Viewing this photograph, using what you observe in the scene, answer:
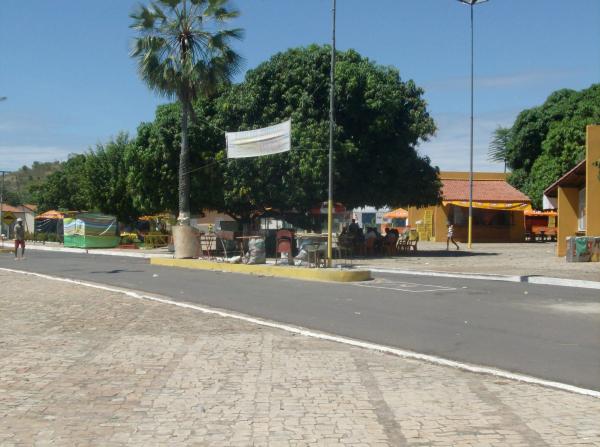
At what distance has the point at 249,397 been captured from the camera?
7250 millimetres

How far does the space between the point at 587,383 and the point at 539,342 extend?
8.28 feet

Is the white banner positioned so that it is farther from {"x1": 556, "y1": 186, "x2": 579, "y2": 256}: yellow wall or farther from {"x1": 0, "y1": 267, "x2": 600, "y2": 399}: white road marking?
{"x1": 556, "y1": 186, "x2": 579, "y2": 256}: yellow wall

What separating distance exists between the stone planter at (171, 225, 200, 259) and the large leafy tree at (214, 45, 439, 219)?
3591 millimetres

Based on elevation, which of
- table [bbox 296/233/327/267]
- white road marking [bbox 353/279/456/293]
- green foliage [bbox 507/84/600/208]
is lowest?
white road marking [bbox 353/279/456/293]

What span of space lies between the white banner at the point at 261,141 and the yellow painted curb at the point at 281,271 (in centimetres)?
404

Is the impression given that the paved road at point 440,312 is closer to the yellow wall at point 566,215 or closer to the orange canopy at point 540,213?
the yellow wall at point 566,215

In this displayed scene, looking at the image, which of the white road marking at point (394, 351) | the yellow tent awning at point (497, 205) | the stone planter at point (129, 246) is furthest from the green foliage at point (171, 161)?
the yellow tent awning at point (497, 205)

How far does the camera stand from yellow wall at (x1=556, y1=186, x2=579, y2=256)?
2997 centimetres

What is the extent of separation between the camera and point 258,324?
12.3 m

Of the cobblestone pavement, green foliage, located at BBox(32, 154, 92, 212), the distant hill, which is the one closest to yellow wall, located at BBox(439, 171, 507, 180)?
green foliage, located at BBox(32, 154, 92, 212)

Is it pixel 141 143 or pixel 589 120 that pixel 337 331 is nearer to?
pixel 141 143

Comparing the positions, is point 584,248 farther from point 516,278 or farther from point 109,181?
point 109,181

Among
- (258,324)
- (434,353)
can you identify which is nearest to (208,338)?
(258,324)

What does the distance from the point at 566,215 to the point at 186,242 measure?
15112 millimetres
